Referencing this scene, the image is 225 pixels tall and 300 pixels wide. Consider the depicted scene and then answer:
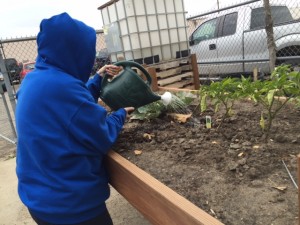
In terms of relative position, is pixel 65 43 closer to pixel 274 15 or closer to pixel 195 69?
pixel 195 69

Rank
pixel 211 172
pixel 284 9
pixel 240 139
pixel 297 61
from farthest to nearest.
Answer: pixel 284 9 → pixel 297 61 → pixel 240 139 → pixel 211 172

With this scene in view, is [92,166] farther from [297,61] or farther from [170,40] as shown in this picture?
[297,61]

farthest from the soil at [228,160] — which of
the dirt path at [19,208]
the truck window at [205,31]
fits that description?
the truck window at [205,31]

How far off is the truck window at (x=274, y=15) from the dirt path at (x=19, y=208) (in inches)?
164

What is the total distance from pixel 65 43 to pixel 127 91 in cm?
51

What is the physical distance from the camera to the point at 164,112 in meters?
2.37

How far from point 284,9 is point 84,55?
5437 mm

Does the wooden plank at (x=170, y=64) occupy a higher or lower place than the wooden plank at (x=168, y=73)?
higher

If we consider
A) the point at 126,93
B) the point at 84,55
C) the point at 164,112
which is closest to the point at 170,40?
the point at 164,112

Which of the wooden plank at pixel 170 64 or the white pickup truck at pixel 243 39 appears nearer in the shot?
the wooden plank at pixel 170 64

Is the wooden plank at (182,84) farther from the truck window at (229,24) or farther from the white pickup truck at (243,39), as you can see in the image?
the truck window at (229,24)

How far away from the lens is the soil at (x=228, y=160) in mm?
1146

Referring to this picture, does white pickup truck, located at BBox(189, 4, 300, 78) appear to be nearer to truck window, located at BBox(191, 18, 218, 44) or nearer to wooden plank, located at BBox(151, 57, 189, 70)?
truck window, located at BBox(191, 18, 218, 44)

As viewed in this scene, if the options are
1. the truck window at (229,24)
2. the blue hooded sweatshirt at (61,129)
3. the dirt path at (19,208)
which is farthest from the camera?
the truck window at (229,24)
